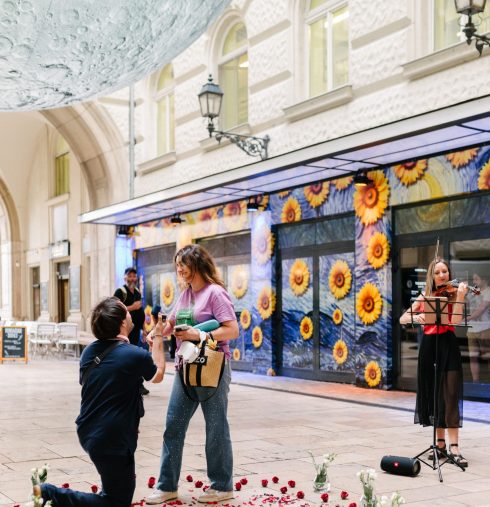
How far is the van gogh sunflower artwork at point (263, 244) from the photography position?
14.2 metres

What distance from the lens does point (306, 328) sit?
1347 centimetres

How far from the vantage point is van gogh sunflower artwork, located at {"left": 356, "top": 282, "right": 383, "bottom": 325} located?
11797mm

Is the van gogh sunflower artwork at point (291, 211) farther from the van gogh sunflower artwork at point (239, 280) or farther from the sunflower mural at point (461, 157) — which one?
the sunflower mural at point (461, 157)

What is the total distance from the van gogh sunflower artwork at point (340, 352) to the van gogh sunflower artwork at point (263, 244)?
87.4 inches

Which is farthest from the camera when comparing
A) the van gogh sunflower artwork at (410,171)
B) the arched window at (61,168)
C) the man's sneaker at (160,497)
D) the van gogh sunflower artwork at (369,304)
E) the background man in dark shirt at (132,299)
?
the arched window at (61,168)

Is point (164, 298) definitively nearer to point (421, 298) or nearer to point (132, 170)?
point (132, 170)

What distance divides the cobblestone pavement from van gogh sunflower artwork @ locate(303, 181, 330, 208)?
2.90 metres

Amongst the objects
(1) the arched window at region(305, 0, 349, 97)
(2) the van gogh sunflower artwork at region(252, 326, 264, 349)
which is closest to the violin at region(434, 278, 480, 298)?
(1) the arched window at region(305, 0, 349, 97)

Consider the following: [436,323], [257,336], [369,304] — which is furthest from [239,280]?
[436,323]

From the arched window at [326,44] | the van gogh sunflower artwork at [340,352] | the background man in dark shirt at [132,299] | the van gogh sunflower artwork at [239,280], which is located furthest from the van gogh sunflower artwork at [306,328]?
the arched window at [326,44]

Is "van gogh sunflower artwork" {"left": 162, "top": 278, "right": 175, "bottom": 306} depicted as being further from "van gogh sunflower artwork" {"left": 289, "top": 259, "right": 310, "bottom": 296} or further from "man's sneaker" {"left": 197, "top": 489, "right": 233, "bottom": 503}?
"man's sneaker" {"left": 197, "top": 489, "right": 233, "bottom": 503}

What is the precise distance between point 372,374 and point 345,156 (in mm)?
3209

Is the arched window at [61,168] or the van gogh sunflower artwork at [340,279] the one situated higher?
the arched window at [61,168]

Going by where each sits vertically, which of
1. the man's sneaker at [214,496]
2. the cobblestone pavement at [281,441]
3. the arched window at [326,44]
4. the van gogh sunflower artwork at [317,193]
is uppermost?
the arched window at [326,44]
